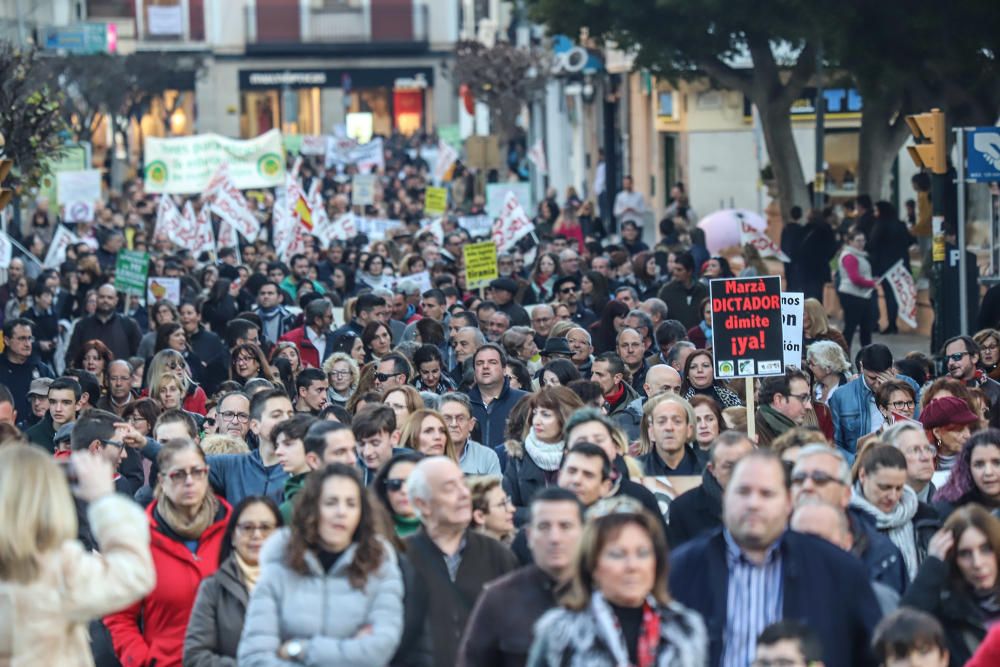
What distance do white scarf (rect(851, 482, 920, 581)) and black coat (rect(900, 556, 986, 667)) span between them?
1.09 metres

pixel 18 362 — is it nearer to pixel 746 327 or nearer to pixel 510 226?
pixel 746 327

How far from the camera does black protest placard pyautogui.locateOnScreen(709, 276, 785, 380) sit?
482 inches

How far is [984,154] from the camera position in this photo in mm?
18484

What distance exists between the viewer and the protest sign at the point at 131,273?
71.7 feet

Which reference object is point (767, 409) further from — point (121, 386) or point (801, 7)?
point (801, 7)

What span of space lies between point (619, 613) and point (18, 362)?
442 inches

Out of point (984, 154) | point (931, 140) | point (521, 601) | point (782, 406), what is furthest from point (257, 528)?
point (931, 140)

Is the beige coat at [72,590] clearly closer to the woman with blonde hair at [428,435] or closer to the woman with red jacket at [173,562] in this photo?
the woman with red jacket at [173,562]

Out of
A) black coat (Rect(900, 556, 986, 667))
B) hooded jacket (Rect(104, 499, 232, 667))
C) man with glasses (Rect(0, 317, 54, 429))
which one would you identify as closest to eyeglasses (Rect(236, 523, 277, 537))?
hooded jacket (Rect(104, 499, 232, 667))

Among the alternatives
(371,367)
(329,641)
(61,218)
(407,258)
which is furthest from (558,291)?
(61,218)

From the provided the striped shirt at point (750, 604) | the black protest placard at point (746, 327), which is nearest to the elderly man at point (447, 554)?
the striped shirt at point (750, 604)

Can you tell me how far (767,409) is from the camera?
1162cm

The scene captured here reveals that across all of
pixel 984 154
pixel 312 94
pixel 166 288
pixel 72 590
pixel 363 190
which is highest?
pixel 312 94

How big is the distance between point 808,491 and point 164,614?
2649 mm
